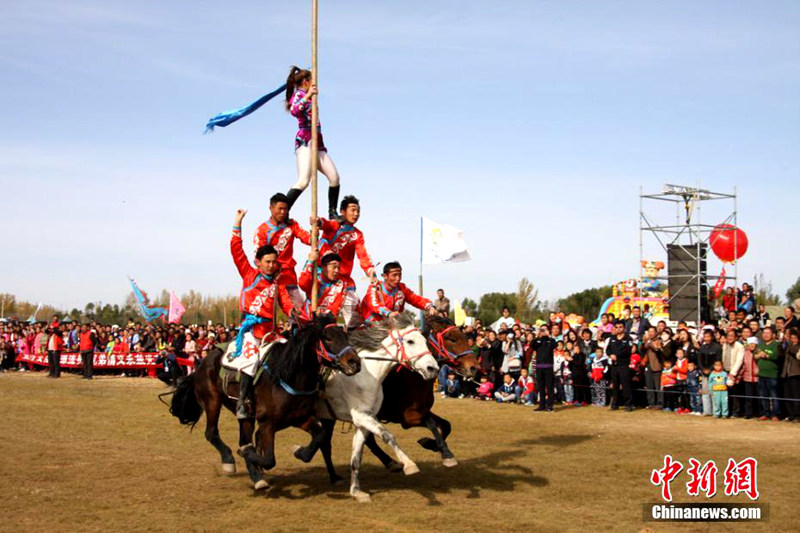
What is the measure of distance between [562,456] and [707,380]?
A: 672 centimetres

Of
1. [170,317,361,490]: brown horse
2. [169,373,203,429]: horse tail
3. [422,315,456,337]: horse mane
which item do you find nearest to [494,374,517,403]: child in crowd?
[422,315,456,337]: horse mane

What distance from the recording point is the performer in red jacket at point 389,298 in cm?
1121

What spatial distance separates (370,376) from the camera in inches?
376

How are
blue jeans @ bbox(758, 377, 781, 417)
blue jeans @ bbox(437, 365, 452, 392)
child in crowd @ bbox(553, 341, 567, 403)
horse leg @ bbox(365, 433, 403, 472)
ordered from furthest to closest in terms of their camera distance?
blue jeans @ bbox(437, 365, 452, 392)
child in crowd @ bbox(553, 341, 567, 403)
blue jeans @ bbox(758, 377, 781, 417)
horse leg @ bbox(365, 433, 403, 472)

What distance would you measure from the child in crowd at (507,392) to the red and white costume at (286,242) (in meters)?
12.1

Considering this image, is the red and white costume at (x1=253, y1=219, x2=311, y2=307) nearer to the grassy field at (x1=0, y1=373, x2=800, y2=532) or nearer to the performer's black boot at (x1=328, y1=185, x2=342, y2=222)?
the performer's black boot at (x1=328, y1=185, x2=342, y2=222)

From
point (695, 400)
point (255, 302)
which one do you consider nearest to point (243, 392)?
point (255, 302)

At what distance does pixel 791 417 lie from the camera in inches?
639

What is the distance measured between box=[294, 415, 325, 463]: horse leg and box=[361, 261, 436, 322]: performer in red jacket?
2.06m

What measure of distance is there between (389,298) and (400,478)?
7.82 feet

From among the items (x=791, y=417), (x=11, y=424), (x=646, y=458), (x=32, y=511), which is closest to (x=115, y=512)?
(x=32, y=511)

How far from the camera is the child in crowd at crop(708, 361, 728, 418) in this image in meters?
17.1

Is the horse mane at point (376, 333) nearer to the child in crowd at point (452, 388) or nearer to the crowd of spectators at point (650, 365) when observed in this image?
the crowd of spectators at point (650, 365)

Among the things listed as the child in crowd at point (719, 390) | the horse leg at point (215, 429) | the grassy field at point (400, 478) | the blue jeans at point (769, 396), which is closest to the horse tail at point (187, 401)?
the horse leg at point (215, 429)
